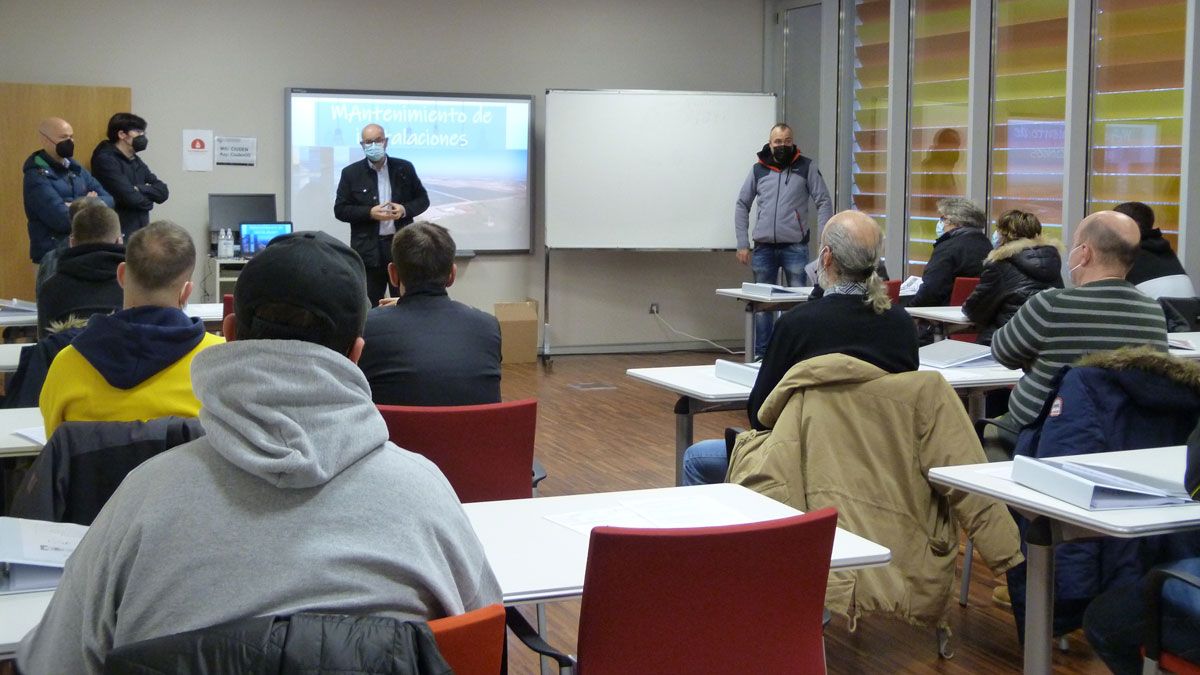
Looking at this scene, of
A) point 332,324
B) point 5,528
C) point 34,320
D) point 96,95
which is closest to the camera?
point 332,324

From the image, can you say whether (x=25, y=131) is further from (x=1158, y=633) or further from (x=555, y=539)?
(x=1158, y=633)

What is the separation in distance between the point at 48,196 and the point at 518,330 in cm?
351

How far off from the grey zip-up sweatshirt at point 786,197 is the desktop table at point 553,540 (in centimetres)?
674

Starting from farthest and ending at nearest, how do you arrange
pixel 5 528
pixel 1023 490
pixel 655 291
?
1. pixel 655 291
2. pixel 1023 490
3. pixel 5 528

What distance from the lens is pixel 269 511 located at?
143cm

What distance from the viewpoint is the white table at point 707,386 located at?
414cm

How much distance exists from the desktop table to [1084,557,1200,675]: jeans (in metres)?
0.59

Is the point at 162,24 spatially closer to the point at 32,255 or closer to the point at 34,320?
the point at 32,255

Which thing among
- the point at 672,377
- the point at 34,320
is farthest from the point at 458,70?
the point at 672,377

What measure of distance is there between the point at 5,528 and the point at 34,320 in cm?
402

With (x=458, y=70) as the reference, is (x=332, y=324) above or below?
below

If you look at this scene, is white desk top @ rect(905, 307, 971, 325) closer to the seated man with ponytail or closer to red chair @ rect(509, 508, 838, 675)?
the seated man with ponytail

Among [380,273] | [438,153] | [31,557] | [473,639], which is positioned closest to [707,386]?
[31,557]

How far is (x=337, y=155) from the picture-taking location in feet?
31.4
